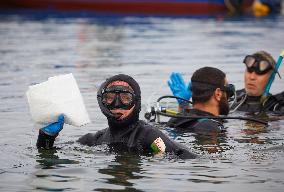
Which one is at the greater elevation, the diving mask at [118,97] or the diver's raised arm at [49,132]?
the diving mask at [118,97]

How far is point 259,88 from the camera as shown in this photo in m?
12.5

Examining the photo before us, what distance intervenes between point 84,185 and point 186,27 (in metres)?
23.8

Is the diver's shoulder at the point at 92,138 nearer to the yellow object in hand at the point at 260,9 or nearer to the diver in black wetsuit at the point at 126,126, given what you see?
the diver in black wetsuit at the point at 126,126

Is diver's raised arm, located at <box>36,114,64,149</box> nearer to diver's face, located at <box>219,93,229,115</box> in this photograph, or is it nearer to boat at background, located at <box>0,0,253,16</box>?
diver's face, located at <box>219,93,229,115</box>

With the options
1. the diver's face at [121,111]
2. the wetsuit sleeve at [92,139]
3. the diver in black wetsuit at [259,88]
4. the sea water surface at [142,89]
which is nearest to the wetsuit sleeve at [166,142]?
the sea water surface at [142,89]

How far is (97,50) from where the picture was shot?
2295 cm

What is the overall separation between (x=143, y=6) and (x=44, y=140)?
33.0m

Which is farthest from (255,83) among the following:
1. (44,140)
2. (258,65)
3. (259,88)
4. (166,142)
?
(44,140)

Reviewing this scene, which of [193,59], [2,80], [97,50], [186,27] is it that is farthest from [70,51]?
[186,27]

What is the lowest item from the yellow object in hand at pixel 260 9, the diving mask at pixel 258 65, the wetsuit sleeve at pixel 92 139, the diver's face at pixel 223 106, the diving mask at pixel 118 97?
the wetsuit sleeve at pixel 92 139

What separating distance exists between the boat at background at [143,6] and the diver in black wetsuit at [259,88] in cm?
2834

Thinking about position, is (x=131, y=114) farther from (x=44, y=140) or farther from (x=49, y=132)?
(x=44, y=140)

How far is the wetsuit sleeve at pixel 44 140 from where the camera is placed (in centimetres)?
884

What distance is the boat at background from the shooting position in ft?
136
